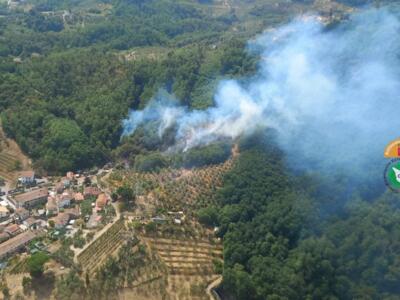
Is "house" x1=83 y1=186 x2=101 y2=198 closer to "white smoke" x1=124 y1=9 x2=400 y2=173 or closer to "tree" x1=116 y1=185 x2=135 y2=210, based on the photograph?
"tree" x1=116 y1=185 x2=135 y2=210

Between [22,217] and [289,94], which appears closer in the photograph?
[22,217]

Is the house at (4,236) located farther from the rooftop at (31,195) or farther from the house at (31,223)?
the rooftop at (31,195)

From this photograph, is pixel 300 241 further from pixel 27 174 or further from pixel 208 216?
pixel 27 174

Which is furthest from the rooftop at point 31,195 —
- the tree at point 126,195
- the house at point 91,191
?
the tree at point 126,195

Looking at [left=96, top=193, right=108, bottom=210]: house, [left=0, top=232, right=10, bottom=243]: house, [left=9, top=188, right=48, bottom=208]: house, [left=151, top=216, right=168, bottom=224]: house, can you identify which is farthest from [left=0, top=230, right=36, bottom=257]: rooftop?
[left=151, top=216, right=168, bottom=224]: house

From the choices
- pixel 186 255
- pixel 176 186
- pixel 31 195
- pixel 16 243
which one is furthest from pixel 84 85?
pixel 186 255

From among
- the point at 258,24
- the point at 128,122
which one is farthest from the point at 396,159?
the point at 258,24

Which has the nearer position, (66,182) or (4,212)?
(4,212)

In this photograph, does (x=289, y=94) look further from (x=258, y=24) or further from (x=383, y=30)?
(x=258, y=24)
